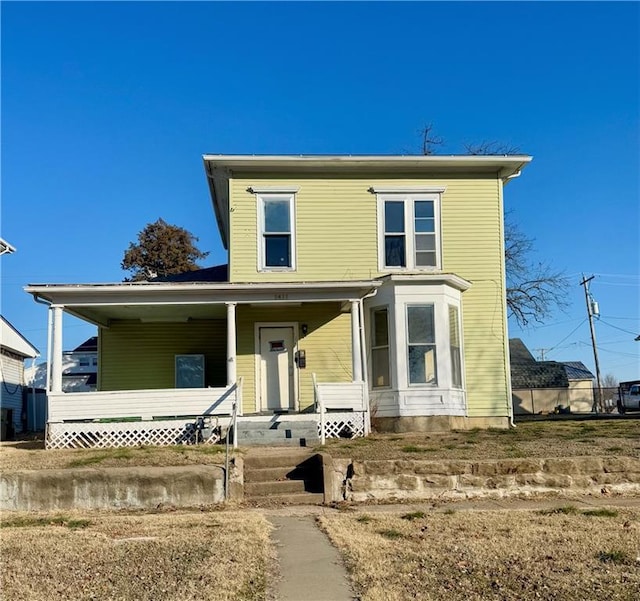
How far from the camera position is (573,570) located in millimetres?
5574

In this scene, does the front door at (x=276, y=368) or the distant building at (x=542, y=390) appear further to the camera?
the distant building at (x=542, y=390)

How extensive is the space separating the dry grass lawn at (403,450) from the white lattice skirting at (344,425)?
42 cm

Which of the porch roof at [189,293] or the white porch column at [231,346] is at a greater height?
the porch roof at [189,293]

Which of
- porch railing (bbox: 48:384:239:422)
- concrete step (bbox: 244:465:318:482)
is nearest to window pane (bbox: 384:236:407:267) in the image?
porch railing (bbox: 48:384:239:422)

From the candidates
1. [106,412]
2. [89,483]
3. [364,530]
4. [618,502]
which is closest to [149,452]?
[89,483]

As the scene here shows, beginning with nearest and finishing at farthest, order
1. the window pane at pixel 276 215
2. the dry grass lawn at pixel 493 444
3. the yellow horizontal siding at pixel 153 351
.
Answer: the dry grass lawn at pixel 493 444
the window pane at pixel 276 215
the yellow horizontal siding at pixel 153 351

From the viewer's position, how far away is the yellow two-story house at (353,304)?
1523 centimetres

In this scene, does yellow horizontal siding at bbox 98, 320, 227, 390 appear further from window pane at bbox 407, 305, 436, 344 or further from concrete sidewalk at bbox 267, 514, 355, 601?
concrete sidewalk at bbox 267, 514, 355, 601

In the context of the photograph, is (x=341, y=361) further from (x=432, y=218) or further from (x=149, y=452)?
(x=149, y=452)

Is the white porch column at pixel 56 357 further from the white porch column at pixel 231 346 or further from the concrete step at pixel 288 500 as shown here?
the concrete step at pixel 288 500

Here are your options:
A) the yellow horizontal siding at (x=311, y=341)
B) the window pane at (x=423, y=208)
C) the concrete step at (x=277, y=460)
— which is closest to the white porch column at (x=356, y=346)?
the yellow horizontal siding at (x=311, y=341)

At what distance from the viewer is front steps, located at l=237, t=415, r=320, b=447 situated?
13344mm

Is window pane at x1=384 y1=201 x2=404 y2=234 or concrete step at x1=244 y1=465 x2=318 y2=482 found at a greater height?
window pane at x1=384 y1=201 x2=404 y2=234

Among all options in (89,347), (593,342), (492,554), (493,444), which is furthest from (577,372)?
(492,554)
